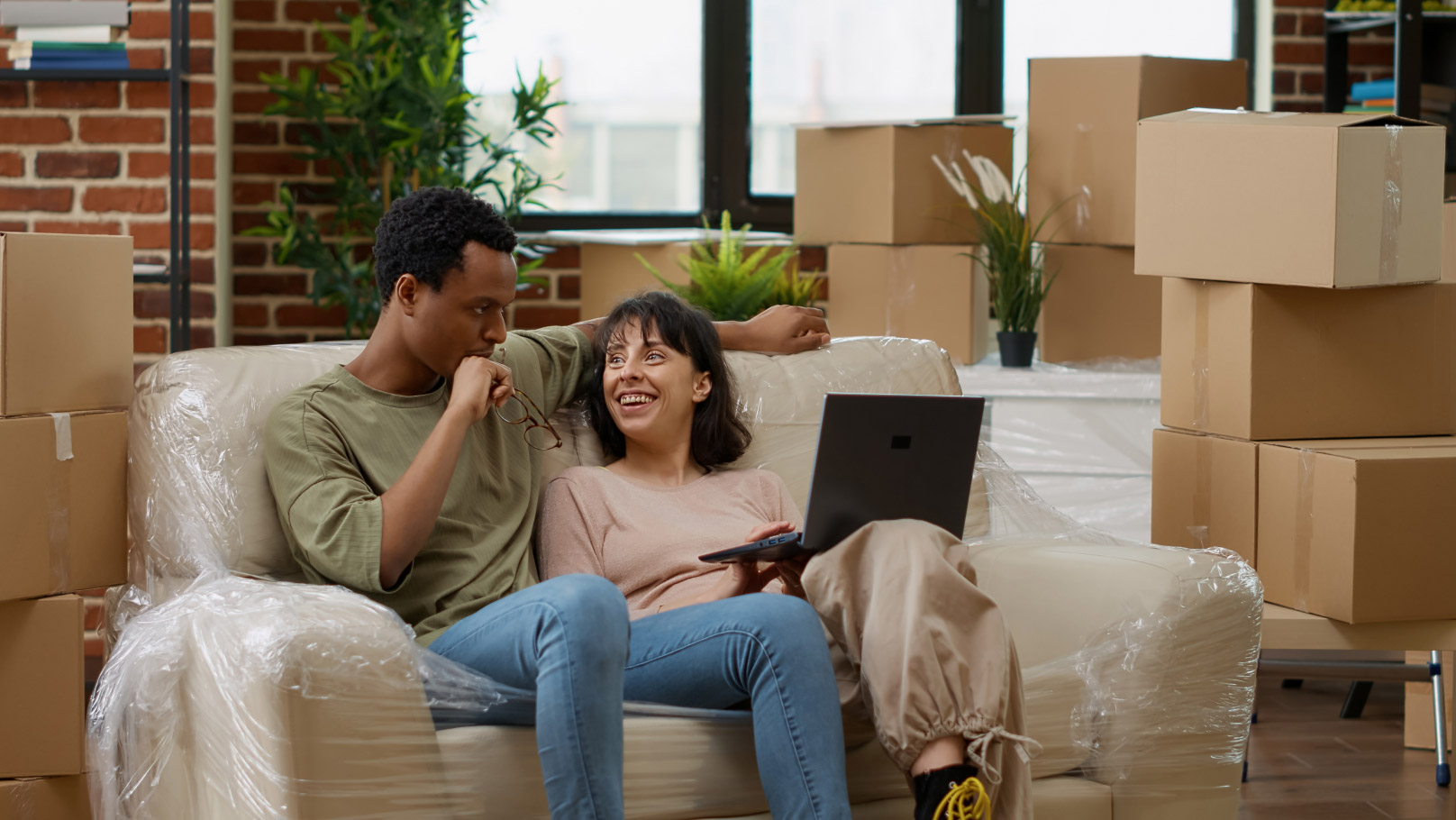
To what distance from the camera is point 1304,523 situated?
205 cm

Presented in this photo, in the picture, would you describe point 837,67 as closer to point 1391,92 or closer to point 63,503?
point 1391,92

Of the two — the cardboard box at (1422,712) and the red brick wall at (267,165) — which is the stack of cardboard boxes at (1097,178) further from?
the red brick wall at (267,165)

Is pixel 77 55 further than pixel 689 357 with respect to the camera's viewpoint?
Yes

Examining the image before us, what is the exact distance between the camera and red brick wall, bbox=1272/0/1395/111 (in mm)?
3799

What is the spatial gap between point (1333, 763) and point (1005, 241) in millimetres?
1242

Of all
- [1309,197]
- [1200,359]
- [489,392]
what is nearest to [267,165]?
[489,392]

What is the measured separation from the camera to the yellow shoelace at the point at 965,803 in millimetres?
1528

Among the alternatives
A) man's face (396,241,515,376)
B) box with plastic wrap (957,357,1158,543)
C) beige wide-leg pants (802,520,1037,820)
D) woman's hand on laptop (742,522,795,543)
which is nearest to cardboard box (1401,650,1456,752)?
box with plastic wrap (957,357,1158,543)

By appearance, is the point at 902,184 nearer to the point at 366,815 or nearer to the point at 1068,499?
the point at 1068,499

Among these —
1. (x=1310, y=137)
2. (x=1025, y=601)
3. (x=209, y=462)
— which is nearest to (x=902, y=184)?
(x=1310, y=137)

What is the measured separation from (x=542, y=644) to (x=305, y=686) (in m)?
0.25

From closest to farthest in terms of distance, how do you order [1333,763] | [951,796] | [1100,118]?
[951,796] → [1333,763] → [1100,118]

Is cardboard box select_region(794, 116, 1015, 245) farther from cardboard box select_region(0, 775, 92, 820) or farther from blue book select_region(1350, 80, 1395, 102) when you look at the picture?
cardboard box select_region(0, 775, 92, 820)

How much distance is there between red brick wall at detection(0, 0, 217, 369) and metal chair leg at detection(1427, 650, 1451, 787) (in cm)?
264
